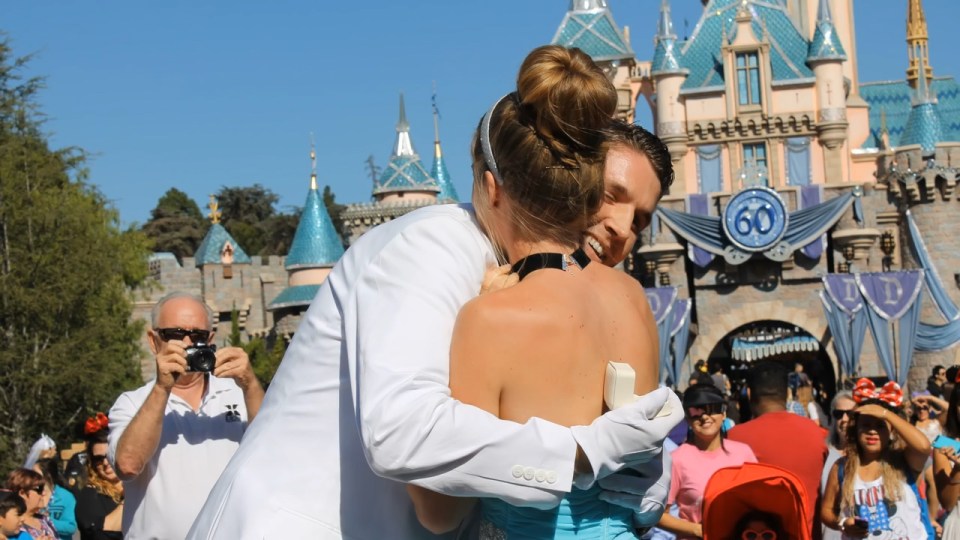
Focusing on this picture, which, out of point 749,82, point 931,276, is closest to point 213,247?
point 749,82

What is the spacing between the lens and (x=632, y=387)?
88.5 inches

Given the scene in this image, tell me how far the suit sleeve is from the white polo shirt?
5.98 ft

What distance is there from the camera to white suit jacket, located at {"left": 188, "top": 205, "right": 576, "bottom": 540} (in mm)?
2092

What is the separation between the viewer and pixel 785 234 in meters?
29.4

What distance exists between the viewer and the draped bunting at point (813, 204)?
96.3 feet

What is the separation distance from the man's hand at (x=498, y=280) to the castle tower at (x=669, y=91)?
30294mm

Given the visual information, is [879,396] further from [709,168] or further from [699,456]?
[709,168]

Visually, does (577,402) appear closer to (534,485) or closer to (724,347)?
(534,485)

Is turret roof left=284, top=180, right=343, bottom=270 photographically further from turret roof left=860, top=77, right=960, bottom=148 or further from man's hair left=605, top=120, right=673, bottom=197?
man's hair left=605, top=120, right=673, bottom=197

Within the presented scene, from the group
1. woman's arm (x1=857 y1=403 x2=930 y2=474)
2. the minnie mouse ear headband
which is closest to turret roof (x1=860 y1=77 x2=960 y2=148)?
the minnie mouse ear headband

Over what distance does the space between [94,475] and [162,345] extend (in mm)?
2400

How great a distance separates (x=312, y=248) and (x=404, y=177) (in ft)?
10.6

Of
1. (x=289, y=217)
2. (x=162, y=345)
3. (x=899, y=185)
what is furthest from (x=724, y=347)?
(x=289, y=217)

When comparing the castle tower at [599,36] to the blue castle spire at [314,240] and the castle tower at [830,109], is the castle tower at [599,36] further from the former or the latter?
the blue castle spire at [314,240]
